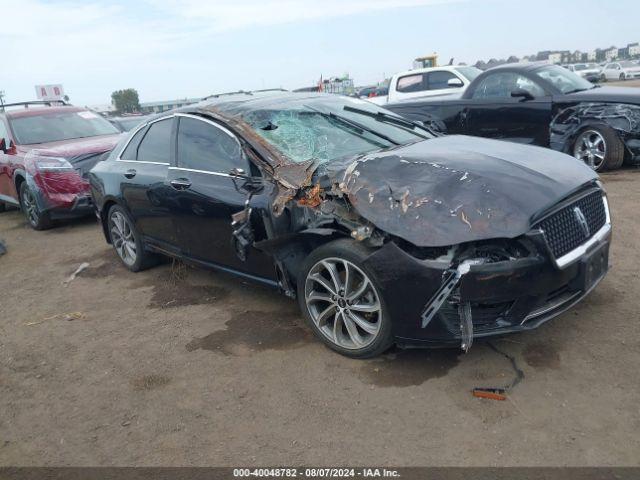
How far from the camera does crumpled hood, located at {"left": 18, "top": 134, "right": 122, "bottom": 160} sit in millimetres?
7922

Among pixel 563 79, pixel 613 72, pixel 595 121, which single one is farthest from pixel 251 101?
pixel 613 72

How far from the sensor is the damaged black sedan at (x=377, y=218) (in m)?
2.89

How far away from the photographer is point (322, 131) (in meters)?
4.12

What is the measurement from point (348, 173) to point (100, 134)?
22.7 feet

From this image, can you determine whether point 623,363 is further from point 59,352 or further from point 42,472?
point 59,352

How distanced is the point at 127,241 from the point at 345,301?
3230mm

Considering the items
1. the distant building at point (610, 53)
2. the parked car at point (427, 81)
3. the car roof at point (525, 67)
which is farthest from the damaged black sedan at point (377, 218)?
the distant building at point (610, 53)

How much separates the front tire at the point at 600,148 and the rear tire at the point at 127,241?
5852 mm

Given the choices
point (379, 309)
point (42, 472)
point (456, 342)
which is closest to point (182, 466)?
point (42, 472)

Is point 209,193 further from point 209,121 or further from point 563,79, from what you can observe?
point 563,79

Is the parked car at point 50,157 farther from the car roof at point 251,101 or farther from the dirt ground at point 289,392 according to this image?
the car roof at point 251,101

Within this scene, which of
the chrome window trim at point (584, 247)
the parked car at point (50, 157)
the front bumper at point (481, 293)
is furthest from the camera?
the parked car at point (50, 157)

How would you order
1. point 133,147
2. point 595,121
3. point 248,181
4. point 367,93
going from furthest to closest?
1. point 367,93
2. point 595,121
3. point 133,147
4. point 248,181

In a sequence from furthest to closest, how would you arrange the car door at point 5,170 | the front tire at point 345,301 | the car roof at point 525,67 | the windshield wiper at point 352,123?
the car door at point 5,170
the car roof at point 525,67
the windshield wiper at point 352,123
the front tire at point 345,301
